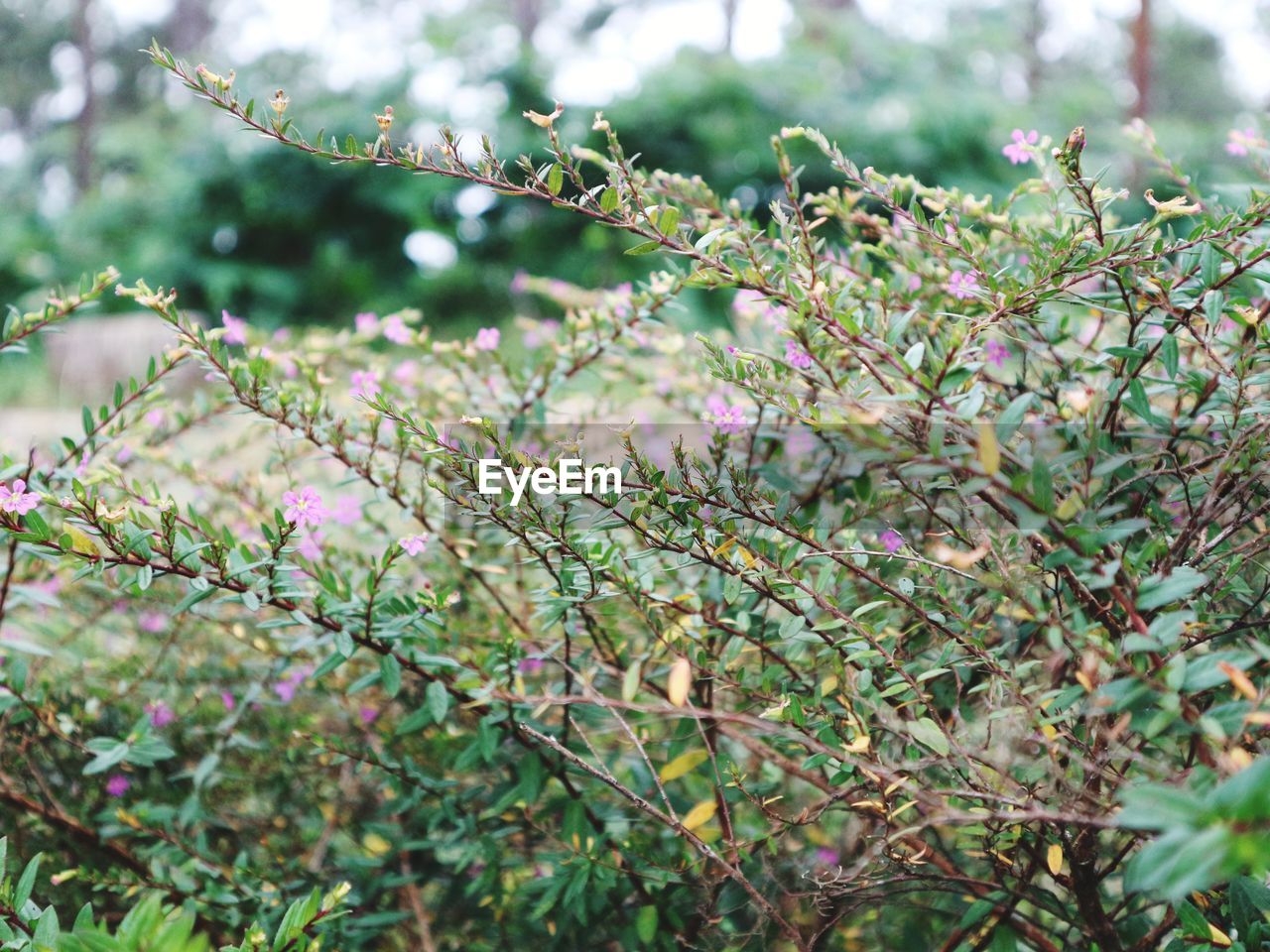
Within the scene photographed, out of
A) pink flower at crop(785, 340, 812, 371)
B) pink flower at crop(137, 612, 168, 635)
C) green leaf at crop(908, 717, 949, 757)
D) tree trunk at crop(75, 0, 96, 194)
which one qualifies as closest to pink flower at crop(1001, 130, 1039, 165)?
pink flower at crop(785, 340, 812, 371)

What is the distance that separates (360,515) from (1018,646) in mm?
1102

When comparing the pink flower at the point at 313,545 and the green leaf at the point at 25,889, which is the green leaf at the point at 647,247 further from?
the green leaf at the point at 25,889

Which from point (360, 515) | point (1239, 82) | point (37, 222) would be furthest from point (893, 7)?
point (360, 515)

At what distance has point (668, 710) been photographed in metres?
0.86

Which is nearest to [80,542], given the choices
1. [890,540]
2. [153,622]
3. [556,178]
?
[556,178]

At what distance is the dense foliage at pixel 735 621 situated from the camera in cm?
92

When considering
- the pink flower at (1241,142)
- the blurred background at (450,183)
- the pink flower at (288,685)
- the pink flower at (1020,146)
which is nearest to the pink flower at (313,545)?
the pink flower at (288,685)

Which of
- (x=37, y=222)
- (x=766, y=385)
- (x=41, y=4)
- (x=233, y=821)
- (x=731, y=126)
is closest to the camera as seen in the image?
(x=766, y=385)

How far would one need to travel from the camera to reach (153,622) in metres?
1.86

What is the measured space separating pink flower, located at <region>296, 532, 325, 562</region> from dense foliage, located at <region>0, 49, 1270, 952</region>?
15 millimetres

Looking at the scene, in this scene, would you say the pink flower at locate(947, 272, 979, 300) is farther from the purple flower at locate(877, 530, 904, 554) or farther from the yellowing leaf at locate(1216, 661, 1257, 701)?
the yellowing leaf at locate(1216, 661, 1257, 701)

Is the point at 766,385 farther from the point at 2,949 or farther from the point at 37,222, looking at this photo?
the point at 37,222

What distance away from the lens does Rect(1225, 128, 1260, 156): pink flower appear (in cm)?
144

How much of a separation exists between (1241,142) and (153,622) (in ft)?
6.96
